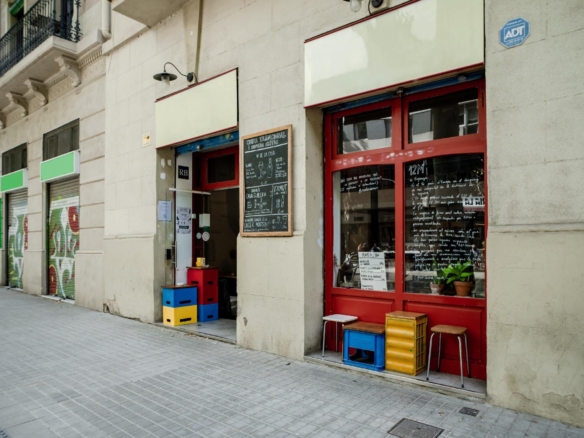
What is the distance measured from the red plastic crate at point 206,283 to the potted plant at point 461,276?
4.71m

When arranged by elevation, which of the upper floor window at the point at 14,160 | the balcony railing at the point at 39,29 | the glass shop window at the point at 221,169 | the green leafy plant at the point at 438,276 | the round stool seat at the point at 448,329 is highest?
the balcony railing at the point at 39,29

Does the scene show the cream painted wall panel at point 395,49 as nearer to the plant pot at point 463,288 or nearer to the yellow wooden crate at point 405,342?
the plant pot at point 463,288

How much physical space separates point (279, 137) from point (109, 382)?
148 inches

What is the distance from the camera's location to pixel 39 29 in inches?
468

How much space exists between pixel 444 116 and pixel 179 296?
543 centimetres

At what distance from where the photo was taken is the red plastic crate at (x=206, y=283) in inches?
324

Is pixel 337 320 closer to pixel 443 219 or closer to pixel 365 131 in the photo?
pixel 443 219

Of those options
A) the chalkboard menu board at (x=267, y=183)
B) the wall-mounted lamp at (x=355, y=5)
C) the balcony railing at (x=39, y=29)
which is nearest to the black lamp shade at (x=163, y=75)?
the chalkboard menu board at (x=267, y=183)

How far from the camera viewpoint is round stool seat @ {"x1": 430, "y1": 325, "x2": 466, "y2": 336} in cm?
451

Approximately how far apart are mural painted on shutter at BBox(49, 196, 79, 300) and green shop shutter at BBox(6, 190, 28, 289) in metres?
2.13

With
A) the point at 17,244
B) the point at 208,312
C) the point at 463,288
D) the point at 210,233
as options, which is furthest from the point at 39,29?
the point at 463,288

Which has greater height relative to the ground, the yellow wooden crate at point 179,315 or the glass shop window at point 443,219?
the glass shop window at point 443,219

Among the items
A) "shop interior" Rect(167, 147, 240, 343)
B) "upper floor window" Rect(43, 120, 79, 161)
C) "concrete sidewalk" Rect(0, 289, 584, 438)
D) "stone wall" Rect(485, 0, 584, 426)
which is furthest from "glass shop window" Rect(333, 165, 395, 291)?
"upper floor window" Rect(43, 120, 79, 161)

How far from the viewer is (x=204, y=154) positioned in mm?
8867
